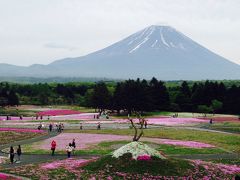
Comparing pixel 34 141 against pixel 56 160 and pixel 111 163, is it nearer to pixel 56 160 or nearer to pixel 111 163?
pixel 56 160

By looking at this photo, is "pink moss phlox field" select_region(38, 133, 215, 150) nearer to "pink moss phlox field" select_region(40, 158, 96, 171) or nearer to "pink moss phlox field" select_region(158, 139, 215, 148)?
"pink moss phlox field" select_region(158, 139, 215, 148)

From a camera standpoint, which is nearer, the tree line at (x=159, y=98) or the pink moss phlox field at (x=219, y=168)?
the pink moss phlox field at (x=219, y=168)

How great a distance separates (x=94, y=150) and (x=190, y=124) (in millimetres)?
40997

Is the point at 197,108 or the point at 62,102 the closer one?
A: the point at 197,108

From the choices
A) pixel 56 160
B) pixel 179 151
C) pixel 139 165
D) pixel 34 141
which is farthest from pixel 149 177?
pixel 34 141

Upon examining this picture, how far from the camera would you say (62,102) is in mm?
165625

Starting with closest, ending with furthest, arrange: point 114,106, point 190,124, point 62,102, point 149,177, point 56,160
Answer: point 149,177, point 56,160, point 190,124, point 114,106, point 62,102

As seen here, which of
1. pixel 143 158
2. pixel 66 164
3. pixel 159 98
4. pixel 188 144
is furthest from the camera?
pixel 159 98

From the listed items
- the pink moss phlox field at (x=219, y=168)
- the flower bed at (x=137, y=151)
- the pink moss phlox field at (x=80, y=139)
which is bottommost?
the pink moss phlox field at (x=219, y=168)

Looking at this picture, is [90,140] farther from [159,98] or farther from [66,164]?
[159,98]

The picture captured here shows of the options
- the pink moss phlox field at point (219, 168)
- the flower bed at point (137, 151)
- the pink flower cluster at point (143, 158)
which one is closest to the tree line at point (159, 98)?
the pink moss phlox field at point (219, 168)

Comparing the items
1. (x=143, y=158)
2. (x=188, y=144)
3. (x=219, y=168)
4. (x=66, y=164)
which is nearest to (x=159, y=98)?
(x=188, y=144)

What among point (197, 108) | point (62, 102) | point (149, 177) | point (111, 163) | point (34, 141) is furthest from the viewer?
point (62, 102)

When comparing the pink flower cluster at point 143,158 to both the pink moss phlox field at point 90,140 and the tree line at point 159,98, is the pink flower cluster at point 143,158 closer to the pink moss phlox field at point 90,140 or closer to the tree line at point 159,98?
the pink moss phlox field at point 90,140
